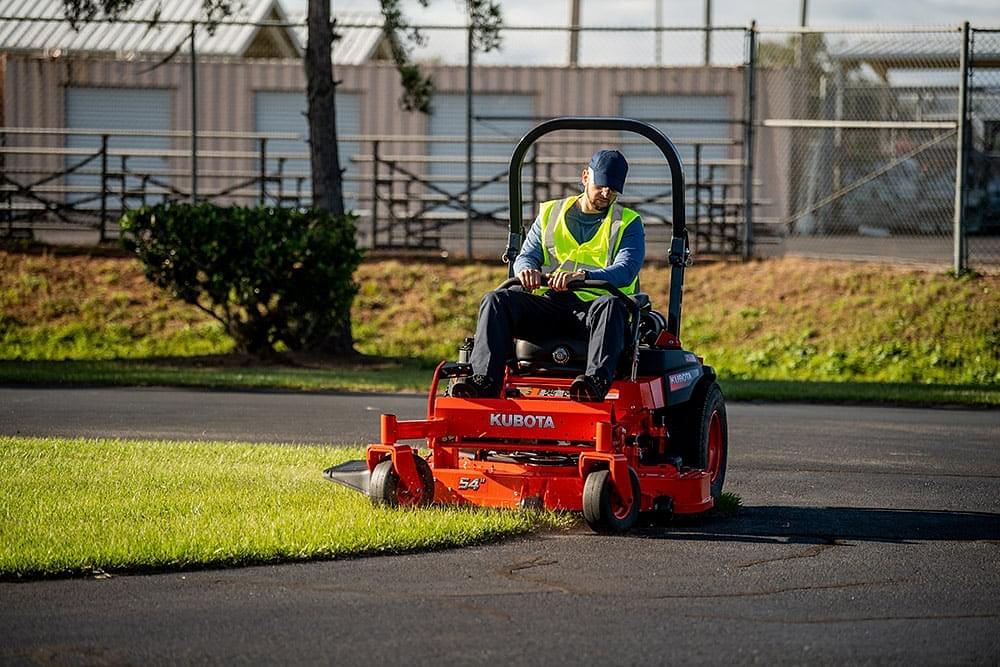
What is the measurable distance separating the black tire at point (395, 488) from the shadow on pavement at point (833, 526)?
113cm

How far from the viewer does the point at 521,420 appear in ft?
26.3

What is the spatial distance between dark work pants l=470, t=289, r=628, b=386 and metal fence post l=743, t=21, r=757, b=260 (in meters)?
13.5

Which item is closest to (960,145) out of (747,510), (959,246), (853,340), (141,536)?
(959,246)

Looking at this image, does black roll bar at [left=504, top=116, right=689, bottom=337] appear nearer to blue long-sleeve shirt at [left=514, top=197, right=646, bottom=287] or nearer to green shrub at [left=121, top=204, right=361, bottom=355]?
blue long-sleeve shirt at [left=514, top=197, right=646, bottom=287]

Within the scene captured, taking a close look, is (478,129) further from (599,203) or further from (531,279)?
(531,279)

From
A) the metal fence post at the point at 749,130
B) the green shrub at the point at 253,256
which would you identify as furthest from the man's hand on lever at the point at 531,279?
the metal fence post at the point at 749,130

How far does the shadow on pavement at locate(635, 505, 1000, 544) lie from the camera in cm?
793

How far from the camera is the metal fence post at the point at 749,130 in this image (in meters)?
21.3

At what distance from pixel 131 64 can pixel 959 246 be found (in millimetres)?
17827

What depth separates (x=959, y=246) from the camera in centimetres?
2005

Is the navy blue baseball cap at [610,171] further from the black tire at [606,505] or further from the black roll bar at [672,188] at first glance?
the black tire at [606,505]

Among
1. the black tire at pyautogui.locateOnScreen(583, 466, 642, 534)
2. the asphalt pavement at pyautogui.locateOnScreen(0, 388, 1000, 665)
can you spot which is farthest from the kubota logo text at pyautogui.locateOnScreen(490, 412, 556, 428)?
the asphalt pavement at pyautogui.locateOnScreen(0, 388, 1000, 665)

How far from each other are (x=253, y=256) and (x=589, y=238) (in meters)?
9.95

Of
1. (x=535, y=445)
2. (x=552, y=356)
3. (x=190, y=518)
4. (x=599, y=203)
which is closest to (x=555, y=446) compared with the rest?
(x=535, y=445)
